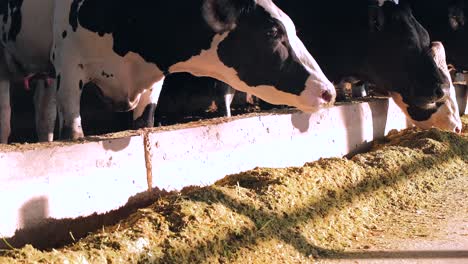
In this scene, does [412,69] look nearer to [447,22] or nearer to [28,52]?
[447,22]

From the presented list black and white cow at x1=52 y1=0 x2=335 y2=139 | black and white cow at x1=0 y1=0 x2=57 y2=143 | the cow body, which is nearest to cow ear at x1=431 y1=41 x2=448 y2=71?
the cow body

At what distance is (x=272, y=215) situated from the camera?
338 centimetres

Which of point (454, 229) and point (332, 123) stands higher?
point (332, 123)

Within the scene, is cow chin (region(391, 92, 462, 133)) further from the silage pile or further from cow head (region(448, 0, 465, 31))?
cow head (region(448, 0, 465, 31))

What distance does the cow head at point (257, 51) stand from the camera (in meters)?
4.18

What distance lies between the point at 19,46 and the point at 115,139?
2341mm

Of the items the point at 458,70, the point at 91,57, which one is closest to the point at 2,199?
the point at 91,57

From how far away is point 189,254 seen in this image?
2844 mm

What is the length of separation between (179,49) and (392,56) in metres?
2.50

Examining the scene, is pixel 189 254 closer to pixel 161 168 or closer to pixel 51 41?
pixel 161 168

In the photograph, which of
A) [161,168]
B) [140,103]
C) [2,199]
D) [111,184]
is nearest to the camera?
[2,199]

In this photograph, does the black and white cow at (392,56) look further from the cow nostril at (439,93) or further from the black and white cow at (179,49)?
the black and white cow at (179,49)

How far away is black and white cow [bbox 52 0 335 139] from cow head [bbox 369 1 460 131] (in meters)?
2.06

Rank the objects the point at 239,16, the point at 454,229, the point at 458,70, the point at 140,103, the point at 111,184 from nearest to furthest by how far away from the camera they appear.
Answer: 1. the point at 111,184
2. the point at 454,229
3. the point at 239,16
4. the point at 140,103
5. the point at 458,70
